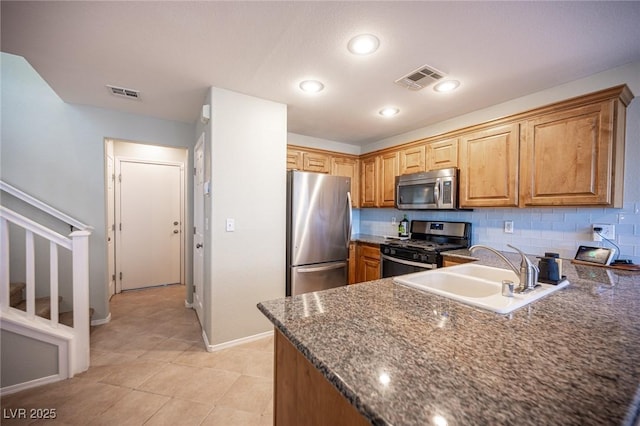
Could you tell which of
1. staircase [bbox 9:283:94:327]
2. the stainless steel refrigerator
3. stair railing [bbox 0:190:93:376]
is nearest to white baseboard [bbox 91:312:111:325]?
staircase [bbox 9:283:94:327]

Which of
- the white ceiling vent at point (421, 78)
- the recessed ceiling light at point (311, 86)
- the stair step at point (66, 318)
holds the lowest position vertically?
the stair step at point (66, 318)

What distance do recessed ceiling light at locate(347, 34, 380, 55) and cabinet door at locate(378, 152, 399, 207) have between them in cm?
186

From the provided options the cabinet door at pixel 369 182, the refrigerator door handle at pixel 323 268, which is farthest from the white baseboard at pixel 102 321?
the cabinet door at pixel 369 182

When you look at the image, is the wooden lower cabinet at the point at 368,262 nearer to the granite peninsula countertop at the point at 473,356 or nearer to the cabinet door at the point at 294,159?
the cabinet door at the point at 294,159

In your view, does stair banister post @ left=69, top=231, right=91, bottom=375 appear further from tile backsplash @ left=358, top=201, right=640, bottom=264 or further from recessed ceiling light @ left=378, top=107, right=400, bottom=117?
tile backsplash @ left=358, top=201, right=640, bottom=264

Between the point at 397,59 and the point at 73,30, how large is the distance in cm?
204

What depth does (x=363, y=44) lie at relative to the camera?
164cm

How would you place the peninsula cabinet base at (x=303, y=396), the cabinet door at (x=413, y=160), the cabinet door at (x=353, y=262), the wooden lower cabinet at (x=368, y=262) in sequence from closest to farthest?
the peninsula cabinet base at (x=303, y=396), the cabinet door at (x=413, y=160), the wooden lower cabinet at (x=368, y=262), the cabinet door at (x=353, y=262)

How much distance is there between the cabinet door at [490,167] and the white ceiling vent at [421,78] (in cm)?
85

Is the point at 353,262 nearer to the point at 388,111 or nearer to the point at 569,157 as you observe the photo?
the point at 388,111

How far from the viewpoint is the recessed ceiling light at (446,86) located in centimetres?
212

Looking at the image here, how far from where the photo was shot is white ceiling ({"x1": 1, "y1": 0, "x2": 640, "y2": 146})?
138 centimetres

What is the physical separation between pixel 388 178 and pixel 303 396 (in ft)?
9.88

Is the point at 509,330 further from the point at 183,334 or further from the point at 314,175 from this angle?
the point at 183,334
